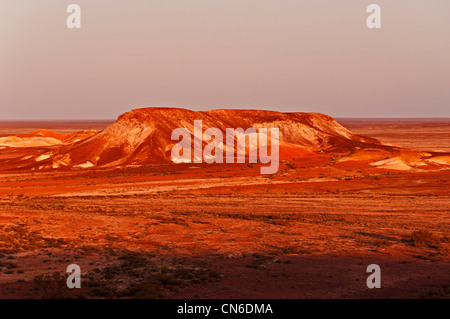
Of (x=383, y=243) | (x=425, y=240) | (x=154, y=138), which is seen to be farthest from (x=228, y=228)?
(x=154, y=138)

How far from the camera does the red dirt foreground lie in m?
15.2

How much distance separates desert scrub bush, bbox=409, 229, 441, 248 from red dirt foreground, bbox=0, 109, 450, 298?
2.6 inches

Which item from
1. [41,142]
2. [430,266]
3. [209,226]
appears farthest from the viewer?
[41,142]

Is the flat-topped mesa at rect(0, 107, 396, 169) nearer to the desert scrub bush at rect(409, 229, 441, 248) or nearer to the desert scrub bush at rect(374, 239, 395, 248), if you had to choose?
the desert scrub bush at rect(409, 229, 441, 248)

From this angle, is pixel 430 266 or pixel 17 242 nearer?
pixel 430 266

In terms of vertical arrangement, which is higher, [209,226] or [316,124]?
[316,124]

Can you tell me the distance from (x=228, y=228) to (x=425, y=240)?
985 cm

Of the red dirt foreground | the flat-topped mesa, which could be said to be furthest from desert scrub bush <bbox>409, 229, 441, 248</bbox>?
the flat-topped mesa

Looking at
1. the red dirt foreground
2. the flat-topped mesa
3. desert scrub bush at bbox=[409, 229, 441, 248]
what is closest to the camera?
the red dirt foreground

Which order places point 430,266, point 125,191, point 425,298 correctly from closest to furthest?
point 425,298 < point 430,266 < point 125,191

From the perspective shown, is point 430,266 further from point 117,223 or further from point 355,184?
point 355,184

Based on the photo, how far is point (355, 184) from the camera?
4459 cm
